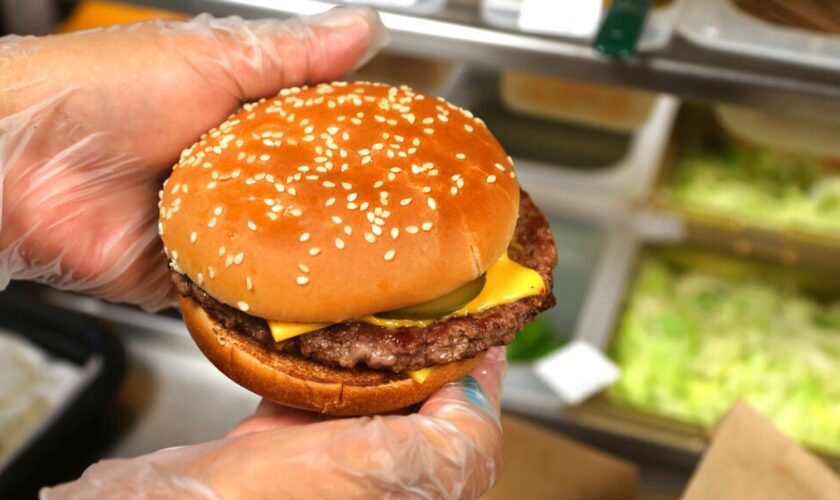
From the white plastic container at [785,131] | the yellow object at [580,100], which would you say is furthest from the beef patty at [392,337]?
the white plastic container at [785,131]

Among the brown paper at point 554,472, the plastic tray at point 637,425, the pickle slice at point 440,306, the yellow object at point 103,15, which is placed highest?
the pickle slice at point 440,306

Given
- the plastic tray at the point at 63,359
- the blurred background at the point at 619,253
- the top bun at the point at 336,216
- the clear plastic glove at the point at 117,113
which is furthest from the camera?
the plastic tray at the point at 63,359

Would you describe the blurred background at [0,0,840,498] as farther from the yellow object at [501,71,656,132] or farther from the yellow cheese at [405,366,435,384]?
the yellow cheese at [405,366,435,384]

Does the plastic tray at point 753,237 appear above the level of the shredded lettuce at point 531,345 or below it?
above

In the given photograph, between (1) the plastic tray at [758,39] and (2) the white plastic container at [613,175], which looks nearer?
(1) the plastic tray at [758,39]

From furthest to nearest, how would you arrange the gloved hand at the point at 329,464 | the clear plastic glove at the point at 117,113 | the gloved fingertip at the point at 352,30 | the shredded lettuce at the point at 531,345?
the shredded lettuce at the point at 531,345 → the gloved fingertip at the point at 352,30 → the clear plastic glove at the point at 117,113 → the gloved hand at the point at 329,464

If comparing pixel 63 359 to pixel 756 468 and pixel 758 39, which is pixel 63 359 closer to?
pixel 756 468

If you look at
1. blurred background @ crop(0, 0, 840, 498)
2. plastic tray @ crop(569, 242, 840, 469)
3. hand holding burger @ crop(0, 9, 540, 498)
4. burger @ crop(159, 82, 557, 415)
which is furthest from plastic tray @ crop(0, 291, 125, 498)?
plastic tray @ crop(569, 242, 840, 469)

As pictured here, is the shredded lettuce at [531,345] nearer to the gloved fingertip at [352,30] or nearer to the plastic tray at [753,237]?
the plastic tray at [753,237]
